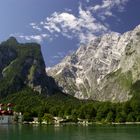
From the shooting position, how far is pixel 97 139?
108 meters

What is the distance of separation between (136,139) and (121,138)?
5.30 meters

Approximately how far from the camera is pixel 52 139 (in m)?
110

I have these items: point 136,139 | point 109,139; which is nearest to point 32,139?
point 109,139

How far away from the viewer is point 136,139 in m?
108

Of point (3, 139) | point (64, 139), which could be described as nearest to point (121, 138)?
point (64, 139)

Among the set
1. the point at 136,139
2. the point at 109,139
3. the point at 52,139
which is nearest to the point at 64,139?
the point at 52,139

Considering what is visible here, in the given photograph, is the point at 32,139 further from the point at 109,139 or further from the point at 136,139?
the point at 136,139

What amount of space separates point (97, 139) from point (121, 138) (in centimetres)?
786

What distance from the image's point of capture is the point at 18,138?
114 metres

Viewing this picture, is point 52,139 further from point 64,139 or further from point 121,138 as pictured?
point 121,138

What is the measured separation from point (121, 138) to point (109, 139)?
560 cm

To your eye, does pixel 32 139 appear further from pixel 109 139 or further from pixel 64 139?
pixel 109 139

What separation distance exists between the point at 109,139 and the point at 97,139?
3157mm

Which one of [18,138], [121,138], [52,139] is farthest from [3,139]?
[121,138]
